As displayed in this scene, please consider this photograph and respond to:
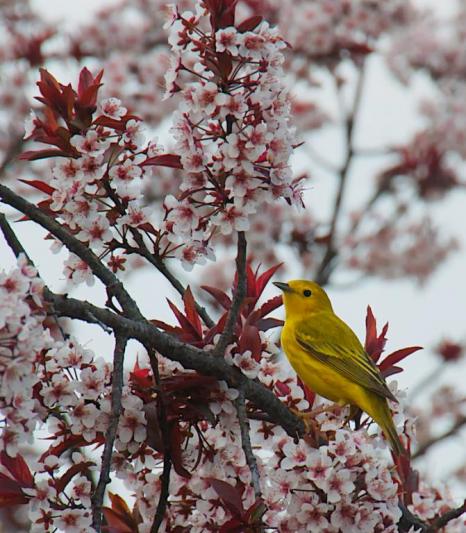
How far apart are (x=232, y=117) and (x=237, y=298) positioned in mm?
587

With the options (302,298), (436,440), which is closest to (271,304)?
(302,298)

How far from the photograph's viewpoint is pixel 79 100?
11.4ft

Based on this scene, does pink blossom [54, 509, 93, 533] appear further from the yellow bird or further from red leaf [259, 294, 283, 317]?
the yellow bird

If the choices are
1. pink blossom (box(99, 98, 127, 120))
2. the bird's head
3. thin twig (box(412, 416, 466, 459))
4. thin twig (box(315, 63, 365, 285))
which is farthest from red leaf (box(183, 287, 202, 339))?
thin twig (box(315, 63, 365, 285))

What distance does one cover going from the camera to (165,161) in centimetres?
343

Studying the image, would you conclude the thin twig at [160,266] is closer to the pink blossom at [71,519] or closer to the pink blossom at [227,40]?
the pink blossom at [227,40]

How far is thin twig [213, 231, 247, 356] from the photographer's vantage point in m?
3.20

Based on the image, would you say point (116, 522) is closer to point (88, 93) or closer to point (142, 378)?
point (142, 378)

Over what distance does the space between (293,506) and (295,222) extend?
281 inches

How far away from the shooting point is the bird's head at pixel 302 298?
6098 mm

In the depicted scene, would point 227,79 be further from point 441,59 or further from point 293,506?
point 441,59

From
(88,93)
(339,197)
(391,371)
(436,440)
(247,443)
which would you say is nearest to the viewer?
(247,443)

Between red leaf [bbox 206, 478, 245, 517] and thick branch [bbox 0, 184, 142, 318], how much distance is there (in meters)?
0.62

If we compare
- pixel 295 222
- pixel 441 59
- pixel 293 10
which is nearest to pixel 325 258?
pixel 295 222
